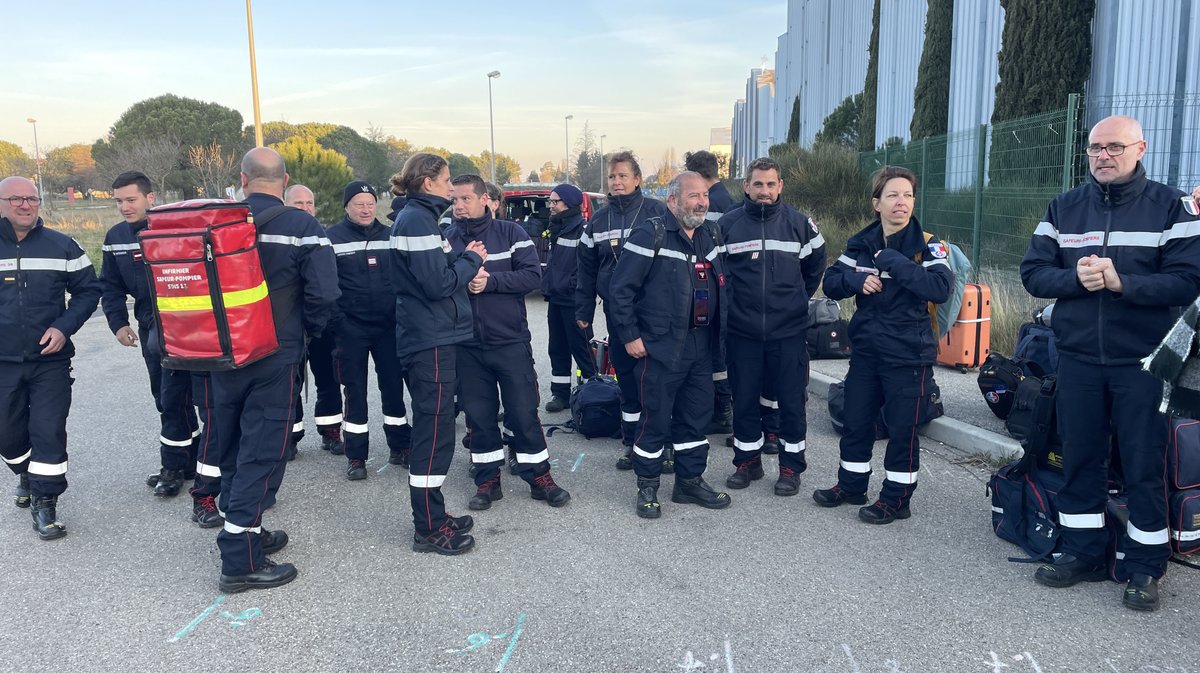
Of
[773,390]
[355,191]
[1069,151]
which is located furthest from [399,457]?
[1069,151]

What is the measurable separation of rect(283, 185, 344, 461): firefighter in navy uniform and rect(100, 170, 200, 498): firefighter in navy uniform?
2.60 feet

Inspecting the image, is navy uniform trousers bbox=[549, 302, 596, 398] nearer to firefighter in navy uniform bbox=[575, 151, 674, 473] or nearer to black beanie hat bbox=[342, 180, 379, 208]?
firefighter in navy uniform bbox=[575, 151, 674, 473]

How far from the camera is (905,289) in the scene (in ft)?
15.3

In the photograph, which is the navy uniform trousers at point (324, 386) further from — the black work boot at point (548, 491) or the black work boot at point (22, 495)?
the black work boot at point (548, 491)

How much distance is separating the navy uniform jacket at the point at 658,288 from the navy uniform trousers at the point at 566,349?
7.02 feet

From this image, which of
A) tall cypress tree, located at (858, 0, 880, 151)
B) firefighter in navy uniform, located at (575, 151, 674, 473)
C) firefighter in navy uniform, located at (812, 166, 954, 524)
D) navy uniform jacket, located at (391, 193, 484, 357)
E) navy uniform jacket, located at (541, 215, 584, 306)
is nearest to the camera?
navy uniform jacket, located at (391, 193, 484, 357)

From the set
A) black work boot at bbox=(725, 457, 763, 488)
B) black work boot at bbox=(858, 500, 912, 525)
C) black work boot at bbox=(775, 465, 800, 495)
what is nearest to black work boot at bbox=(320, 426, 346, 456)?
black work boot at bbox=(725, 457, 763, 488)

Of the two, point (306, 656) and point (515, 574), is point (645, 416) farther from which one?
point (306, 656)

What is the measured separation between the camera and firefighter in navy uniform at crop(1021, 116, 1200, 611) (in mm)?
3652

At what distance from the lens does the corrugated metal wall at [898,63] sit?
73.7ft

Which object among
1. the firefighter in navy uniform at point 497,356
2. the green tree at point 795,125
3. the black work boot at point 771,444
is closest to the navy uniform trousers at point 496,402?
the firefighter in navy uniform at point 497,356

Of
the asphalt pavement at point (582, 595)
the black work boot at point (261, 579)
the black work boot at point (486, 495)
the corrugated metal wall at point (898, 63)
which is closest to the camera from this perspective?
the asphalt pavement at point (582, 595)

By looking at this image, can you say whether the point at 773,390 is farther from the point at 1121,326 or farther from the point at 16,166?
the point at 16,166

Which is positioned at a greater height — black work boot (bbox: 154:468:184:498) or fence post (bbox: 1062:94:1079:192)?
fence post (bbox: 1062:94:1079:192)
